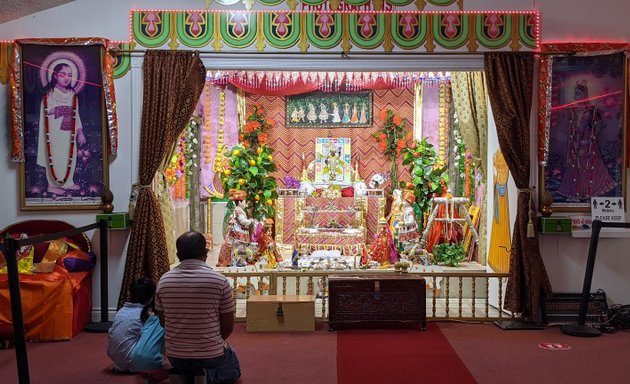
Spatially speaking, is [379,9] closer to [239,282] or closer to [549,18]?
[549,18]

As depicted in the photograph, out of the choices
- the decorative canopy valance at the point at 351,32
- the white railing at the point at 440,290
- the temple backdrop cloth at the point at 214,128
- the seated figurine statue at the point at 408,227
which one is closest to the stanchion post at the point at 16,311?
Answer: the white railing at the point at 440,290

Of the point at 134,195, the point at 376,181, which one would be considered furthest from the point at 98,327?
the point at 376,181

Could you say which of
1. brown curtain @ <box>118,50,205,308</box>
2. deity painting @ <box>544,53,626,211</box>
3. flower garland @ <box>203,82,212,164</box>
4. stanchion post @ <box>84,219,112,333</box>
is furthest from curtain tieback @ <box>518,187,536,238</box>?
flower garland @ <box>203,82,212,164</box>

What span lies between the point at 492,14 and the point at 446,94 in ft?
14.3

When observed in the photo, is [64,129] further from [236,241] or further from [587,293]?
[587,293]

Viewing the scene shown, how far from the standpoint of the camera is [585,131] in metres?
7.11

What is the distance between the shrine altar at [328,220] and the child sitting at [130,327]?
5273mm

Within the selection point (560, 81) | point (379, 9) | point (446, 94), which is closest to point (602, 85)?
point (560, 81)

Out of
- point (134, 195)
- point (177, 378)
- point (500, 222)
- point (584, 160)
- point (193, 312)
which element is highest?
point (584, 160)

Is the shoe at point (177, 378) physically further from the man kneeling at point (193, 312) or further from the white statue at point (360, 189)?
the white statue at point (360, 189)

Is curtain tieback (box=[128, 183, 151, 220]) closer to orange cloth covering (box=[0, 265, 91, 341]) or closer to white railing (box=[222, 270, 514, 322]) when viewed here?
orange cloth covering (box=[0, 265, 91, 341])

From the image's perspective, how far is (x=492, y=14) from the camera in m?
7.11

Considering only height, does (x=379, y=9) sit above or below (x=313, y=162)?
above

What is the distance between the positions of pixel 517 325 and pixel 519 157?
68.5 inches
